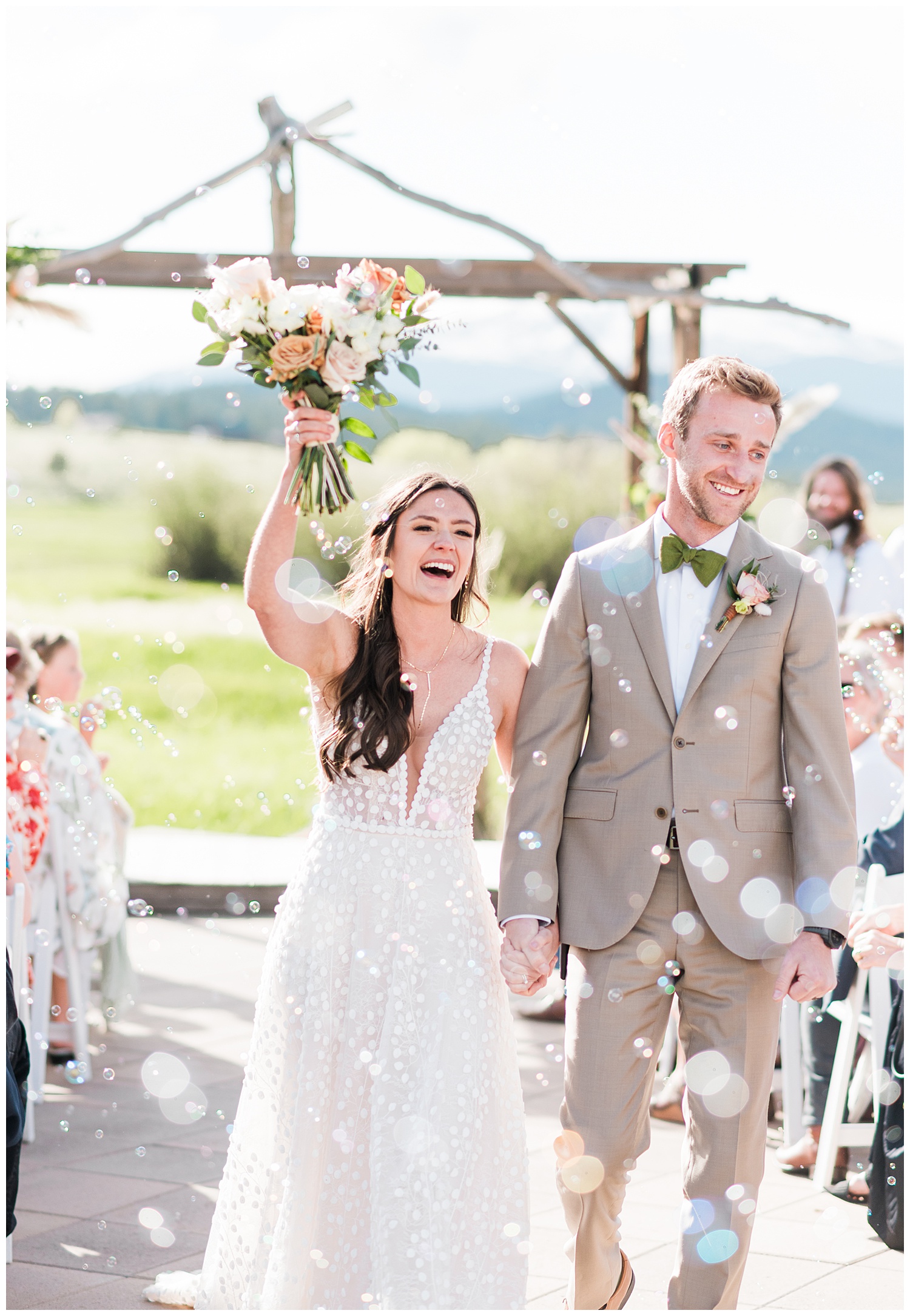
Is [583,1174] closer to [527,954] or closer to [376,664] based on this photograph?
[527,954]

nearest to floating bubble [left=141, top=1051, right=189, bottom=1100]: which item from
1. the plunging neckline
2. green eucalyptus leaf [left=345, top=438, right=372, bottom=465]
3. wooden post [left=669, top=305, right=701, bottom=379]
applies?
the plunging neckline

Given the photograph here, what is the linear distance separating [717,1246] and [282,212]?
5.80 meters

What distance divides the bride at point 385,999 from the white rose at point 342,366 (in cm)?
8

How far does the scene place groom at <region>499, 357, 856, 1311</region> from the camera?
285cm

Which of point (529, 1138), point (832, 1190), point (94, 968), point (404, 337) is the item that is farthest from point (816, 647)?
point (94, 968)

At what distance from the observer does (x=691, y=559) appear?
9.77 feet

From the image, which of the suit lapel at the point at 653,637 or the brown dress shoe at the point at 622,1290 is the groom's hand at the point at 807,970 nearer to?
the suit lapel at the point at 653,637

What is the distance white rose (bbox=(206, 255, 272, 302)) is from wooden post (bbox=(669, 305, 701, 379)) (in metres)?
5.32

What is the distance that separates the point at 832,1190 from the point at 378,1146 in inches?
79.5

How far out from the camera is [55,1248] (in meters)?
3.77

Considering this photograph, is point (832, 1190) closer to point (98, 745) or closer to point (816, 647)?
point (816, 647)

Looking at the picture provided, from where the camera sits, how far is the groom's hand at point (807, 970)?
2.78 meters

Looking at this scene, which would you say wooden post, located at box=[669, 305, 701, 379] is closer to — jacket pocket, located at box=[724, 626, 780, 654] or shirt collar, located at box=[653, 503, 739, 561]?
shirt collar, located at box=[653, 503, 739, 561]

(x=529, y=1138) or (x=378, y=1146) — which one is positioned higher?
(x=378, y=1146)
